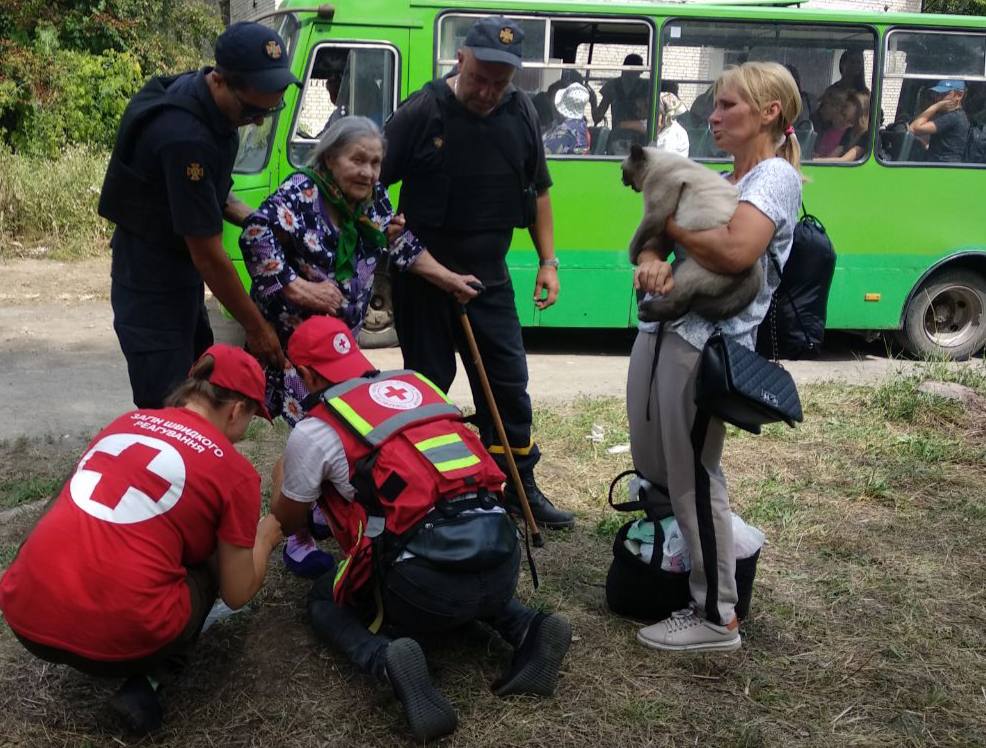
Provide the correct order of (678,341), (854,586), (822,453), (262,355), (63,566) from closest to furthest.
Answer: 1. (63,566)
2. (678,341)
3. (262,355)
4. (854,586)
5. (822,453)

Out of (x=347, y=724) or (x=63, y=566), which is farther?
(x=347, y=724)

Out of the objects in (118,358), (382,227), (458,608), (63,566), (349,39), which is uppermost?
(349,39)

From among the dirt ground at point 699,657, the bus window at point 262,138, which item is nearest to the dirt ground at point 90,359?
the dirt ground at point 699,657

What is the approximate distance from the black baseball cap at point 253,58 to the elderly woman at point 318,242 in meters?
0.32

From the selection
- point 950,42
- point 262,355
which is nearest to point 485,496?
point 262,355

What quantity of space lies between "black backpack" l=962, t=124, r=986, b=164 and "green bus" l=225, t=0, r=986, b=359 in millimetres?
16

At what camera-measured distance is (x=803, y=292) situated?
3.01 meters

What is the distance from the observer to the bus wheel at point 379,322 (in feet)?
26.2

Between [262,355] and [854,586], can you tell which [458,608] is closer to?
[262,355]

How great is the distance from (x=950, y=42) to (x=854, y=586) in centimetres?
590

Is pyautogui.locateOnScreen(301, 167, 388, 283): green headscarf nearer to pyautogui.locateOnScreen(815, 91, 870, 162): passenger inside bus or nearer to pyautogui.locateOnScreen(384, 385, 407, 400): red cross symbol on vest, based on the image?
pyautogui.locateOnScreen(384, 385, 407, 400): red cross symbol on vest

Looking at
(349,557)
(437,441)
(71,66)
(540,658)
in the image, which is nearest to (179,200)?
(437,441)

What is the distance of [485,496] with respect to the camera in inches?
111

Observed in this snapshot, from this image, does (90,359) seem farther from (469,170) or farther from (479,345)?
(469,170)
